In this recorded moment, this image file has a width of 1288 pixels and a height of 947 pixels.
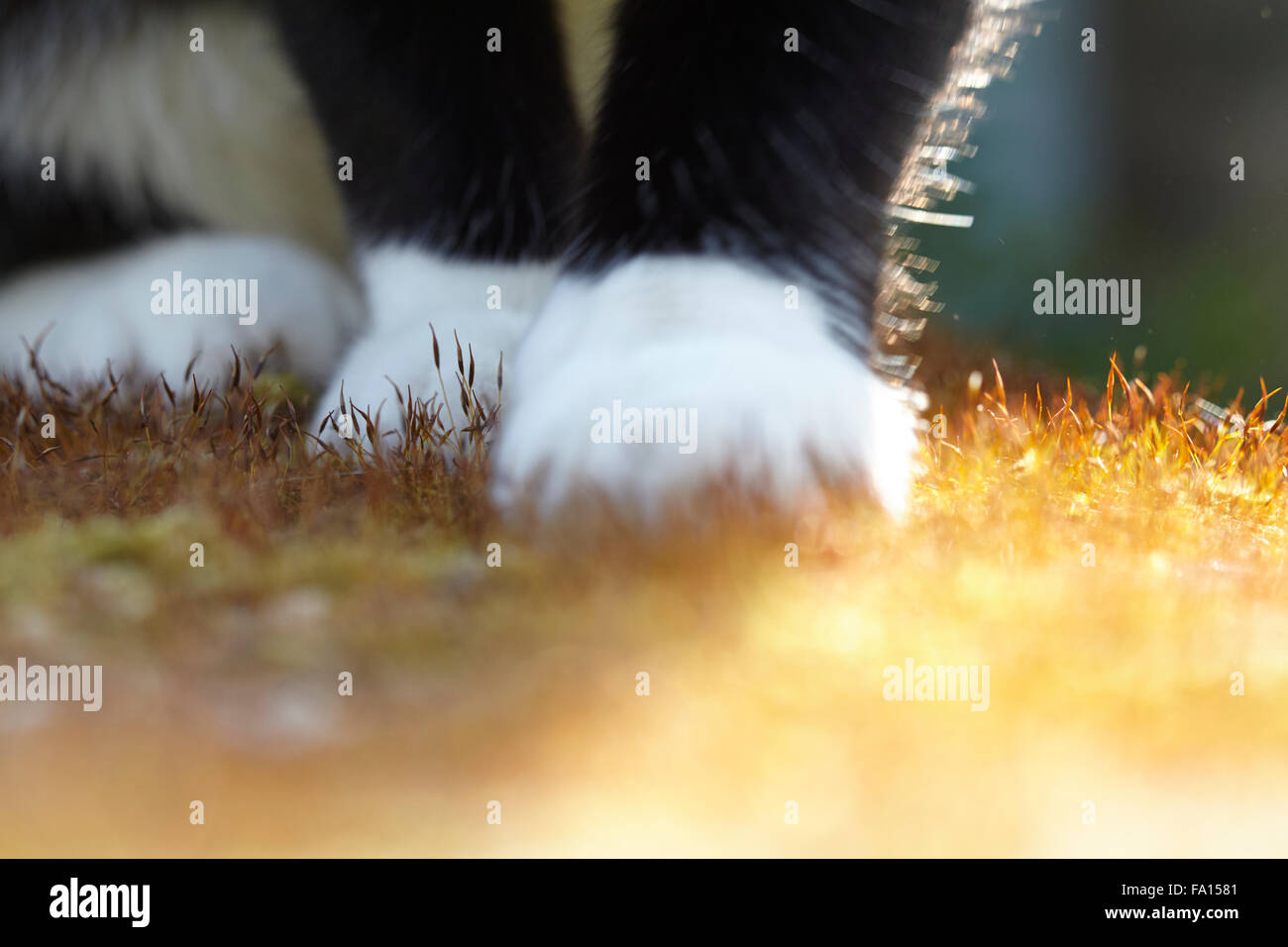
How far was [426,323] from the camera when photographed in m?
1.04

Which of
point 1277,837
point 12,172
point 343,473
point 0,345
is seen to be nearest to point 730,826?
point 1277,837

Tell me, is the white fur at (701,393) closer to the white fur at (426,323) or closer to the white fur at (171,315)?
the white fur at (426,323)

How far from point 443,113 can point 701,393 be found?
1.88 feet

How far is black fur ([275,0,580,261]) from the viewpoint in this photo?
1114 mm

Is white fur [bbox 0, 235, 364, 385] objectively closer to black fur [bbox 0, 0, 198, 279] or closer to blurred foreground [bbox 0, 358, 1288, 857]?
black fur [bbox 0, 0, 198, 279]

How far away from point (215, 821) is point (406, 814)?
83mm

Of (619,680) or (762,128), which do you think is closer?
(619,680)

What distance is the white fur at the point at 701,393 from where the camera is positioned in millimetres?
696

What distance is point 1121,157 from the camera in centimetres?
282

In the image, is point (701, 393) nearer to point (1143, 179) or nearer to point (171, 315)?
point (171, 315)

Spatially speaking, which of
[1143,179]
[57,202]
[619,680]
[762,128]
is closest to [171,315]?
[57,202]

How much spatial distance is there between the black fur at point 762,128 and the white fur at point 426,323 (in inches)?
6.5

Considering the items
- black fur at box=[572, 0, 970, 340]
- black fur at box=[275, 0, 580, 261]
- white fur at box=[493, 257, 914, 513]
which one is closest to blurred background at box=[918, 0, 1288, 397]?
black fur at box=[275, 0, 580, 261]

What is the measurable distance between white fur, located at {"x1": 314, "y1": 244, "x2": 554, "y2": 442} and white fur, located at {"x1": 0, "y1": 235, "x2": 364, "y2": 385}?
11cm
